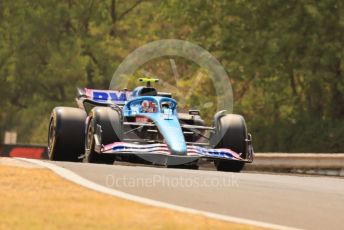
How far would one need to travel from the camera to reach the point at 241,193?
12133mm

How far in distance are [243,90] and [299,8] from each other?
9107mm

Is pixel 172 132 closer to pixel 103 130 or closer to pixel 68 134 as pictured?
pixel 103 130

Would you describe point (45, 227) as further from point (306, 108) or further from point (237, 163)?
point (306, 108)

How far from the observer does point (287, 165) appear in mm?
22094

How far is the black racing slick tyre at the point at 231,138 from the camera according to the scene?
18875 millimetres

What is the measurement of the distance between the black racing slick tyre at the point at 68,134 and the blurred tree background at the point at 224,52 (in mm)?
14502

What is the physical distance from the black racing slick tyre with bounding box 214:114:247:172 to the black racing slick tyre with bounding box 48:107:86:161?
8.67ft

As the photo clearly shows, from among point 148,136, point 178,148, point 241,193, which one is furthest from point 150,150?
point 241,193

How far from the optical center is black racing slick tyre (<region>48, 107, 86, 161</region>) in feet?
62.3

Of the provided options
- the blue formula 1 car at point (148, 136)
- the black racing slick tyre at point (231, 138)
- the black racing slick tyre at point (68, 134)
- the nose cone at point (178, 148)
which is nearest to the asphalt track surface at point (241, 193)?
the nose cone at point (178, 148)

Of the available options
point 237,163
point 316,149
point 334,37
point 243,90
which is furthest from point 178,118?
point 243,90

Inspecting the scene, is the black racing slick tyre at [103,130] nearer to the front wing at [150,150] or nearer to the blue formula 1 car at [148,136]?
the blue formula 1 car at [148,136]

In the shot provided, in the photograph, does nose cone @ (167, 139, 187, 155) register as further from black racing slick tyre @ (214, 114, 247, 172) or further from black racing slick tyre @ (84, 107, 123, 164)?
black racing slick tyre @ (214, 114, 247, 172)

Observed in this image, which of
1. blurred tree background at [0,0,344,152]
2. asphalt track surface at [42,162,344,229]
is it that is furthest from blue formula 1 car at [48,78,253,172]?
blurred tree background at [0,0,344,152]
